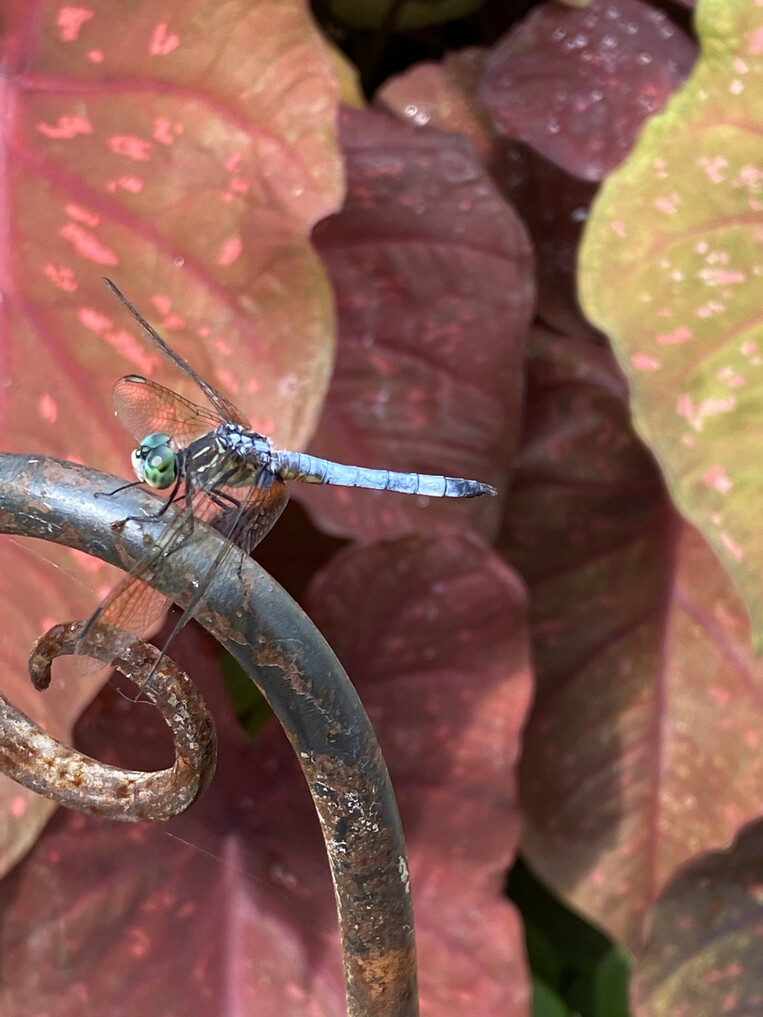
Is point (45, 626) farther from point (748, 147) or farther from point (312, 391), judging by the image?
point (748, 147)

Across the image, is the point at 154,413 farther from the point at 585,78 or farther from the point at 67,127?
the point at 585,78

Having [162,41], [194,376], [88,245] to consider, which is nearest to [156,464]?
[194,376]

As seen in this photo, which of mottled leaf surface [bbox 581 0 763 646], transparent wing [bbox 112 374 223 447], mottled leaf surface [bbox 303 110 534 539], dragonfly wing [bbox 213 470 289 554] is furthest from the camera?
mottled leaf surface [bbox 303 110 534 539]

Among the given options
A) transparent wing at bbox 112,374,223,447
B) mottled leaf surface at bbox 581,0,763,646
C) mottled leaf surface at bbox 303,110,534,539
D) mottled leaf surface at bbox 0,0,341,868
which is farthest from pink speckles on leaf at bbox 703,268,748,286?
transparent wing at bbox 112,374,223,447

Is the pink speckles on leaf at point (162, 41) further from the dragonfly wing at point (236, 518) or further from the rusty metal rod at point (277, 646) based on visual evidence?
the rusty metal rod at point (277, 646)

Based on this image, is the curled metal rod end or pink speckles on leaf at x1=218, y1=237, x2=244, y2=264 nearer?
the curled metal rod end

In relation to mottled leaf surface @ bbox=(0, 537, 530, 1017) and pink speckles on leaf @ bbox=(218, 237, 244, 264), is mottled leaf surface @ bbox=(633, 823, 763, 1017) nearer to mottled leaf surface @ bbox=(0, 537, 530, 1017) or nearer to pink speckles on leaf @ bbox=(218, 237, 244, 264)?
mottled leaf surface @ bbox=(0, 537, 530, 1017)
